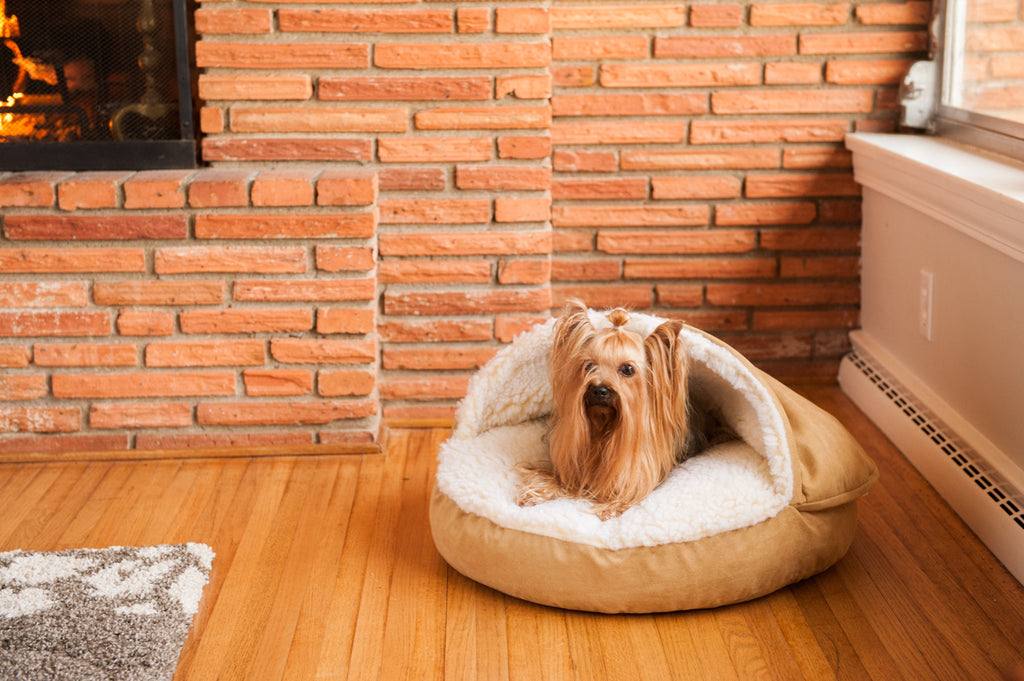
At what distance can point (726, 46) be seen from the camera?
9.93ft

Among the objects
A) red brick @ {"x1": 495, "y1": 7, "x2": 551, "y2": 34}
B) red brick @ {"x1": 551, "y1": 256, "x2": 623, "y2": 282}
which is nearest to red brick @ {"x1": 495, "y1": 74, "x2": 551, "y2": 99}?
red brick @ {"x1": 495, "y1": 7, "x2": 551, "y2": 34}

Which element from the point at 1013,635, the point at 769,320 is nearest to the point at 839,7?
the point at 769,320

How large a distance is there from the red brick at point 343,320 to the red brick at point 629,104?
85 centimetres

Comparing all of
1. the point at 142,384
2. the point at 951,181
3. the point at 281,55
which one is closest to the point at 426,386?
the point at 142,384

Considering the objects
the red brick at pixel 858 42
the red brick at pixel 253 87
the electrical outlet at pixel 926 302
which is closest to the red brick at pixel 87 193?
the red brick at pixel 253 87

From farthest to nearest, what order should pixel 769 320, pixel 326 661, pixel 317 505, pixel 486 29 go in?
pixel 769 320 → pixel 486 29 → pixel 317 505 → pixel 326 661

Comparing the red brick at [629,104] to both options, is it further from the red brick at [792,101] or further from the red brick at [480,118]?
the red brick at [480,118]

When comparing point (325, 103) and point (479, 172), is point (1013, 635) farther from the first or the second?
point (325, 103)

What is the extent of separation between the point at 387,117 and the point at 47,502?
127 centimetres

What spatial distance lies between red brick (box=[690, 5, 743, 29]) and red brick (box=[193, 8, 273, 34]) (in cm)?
119

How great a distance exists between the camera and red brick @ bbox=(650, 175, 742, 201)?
3125 millimetres

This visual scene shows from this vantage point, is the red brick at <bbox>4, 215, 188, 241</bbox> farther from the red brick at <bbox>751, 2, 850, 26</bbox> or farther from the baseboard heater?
the baseboard heater

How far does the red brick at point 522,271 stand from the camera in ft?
9.34

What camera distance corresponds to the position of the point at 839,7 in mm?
3016
